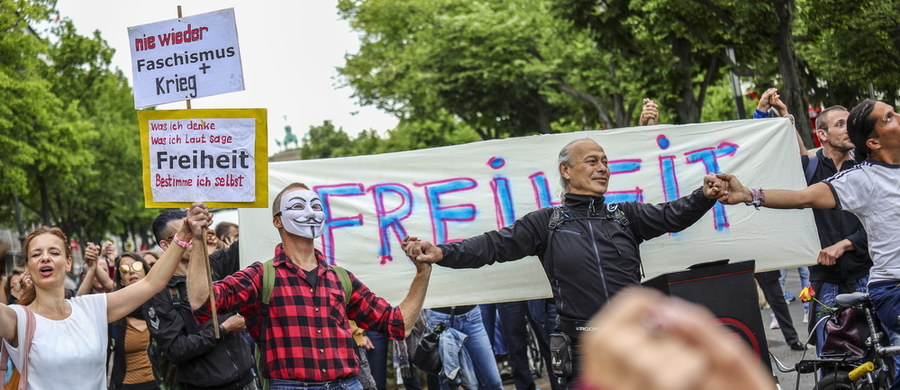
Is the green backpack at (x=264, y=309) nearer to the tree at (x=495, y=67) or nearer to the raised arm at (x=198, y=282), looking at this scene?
the raised arm at (x=198, y=282)

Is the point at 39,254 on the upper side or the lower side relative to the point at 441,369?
upper

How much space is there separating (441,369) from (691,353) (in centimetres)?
728

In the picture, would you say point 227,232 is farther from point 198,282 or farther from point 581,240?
point 581,240

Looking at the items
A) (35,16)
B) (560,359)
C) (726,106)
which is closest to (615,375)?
(560,359)

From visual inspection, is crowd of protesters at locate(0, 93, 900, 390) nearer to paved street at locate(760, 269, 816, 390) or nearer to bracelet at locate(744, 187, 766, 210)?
bracelet at locate(744, 187, 766, 210)

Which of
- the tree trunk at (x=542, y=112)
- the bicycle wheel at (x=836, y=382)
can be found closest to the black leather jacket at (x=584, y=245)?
the bicycle wheel at (x=836, y=382)

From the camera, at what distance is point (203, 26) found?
224 inches

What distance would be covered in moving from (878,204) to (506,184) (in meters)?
2.68

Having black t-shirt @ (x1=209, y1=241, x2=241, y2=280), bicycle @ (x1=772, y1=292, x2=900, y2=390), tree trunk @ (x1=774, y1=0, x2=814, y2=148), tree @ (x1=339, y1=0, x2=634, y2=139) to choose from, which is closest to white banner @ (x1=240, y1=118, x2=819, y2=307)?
black t-shirt @ (x1=209, y1=241, x2=241, y2=280)

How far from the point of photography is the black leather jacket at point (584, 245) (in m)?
5.40

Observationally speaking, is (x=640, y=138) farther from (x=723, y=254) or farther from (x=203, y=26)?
(x=203, y=26)

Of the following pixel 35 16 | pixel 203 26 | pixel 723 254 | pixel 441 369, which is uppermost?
pixel 35 16

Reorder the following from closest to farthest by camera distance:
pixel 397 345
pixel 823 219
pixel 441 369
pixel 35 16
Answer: pixel 823 219
pixel 441 369
pixel 397 345
pixel 35 16

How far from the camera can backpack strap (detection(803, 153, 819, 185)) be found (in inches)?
280
